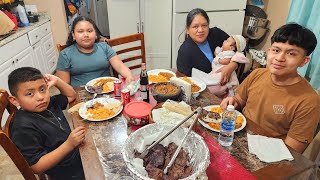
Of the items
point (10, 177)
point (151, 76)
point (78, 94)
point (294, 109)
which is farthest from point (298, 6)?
point (10, 177)

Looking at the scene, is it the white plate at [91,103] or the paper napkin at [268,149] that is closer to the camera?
the paper napkin at [268,149]

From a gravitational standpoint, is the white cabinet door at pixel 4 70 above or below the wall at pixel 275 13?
below

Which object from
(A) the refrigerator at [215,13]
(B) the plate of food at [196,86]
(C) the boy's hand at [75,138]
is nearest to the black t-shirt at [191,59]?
(B) the plate of food at [196,86]

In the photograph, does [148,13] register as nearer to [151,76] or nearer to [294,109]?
[151,76]

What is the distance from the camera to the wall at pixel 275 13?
286cm

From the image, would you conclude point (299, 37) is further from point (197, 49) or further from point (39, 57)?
point (39, 57)

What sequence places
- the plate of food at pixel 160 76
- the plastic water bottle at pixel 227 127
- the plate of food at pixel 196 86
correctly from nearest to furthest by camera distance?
the plastic water bottle at pixel 227 127 → the plate of food at pixel 196 86 → the plate of food at pixel 160 76

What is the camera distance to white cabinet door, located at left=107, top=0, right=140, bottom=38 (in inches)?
127

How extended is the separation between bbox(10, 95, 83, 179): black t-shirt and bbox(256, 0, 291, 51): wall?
283 cm

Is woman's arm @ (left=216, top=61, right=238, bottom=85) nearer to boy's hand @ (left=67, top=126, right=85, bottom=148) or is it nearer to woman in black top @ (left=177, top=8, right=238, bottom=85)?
woman in black top @ (left=177, top=8, right=238, bottom=85)

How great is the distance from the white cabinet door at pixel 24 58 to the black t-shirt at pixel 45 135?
5.90 feet

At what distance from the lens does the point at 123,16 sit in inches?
130

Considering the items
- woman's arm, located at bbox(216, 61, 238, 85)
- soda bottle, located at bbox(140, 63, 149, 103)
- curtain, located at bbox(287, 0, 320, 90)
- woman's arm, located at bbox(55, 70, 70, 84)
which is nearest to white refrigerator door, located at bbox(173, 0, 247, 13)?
curtain, located at bbox(287, 0, 320, 90)

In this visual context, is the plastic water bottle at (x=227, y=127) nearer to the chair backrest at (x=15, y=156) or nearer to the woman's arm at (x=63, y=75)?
the chair backrest at (x=15, y=156)
